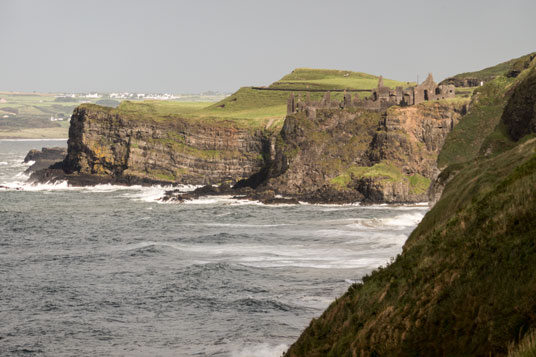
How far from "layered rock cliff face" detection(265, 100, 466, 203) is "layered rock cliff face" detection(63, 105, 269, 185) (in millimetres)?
12026

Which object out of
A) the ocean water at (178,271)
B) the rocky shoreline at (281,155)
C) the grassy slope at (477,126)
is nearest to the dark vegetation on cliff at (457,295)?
the ocean water at (178,271)

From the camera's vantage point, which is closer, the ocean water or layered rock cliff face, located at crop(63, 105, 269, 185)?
the ocean water

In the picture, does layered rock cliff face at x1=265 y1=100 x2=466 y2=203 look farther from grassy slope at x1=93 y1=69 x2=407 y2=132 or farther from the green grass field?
the green grass field

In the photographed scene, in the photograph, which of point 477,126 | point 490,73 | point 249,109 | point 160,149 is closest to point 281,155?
point 160,149

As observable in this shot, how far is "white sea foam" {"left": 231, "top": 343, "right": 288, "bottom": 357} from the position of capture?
3928 cm

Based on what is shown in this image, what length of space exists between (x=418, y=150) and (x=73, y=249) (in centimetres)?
6190

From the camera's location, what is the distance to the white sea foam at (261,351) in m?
39.3

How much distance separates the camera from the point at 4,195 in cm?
12750

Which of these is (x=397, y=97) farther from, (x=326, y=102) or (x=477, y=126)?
(x=477, y=126)

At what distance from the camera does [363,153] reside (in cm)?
12419

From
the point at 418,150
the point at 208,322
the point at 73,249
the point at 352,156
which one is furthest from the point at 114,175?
the point at 208,322

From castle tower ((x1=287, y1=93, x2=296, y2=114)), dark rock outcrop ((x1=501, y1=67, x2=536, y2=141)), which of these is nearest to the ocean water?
dark rock outcrop ((x1=501, y1=67, x2=536, y2=141))

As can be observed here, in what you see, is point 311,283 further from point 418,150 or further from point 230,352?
point 418,150

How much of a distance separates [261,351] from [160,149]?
104m
